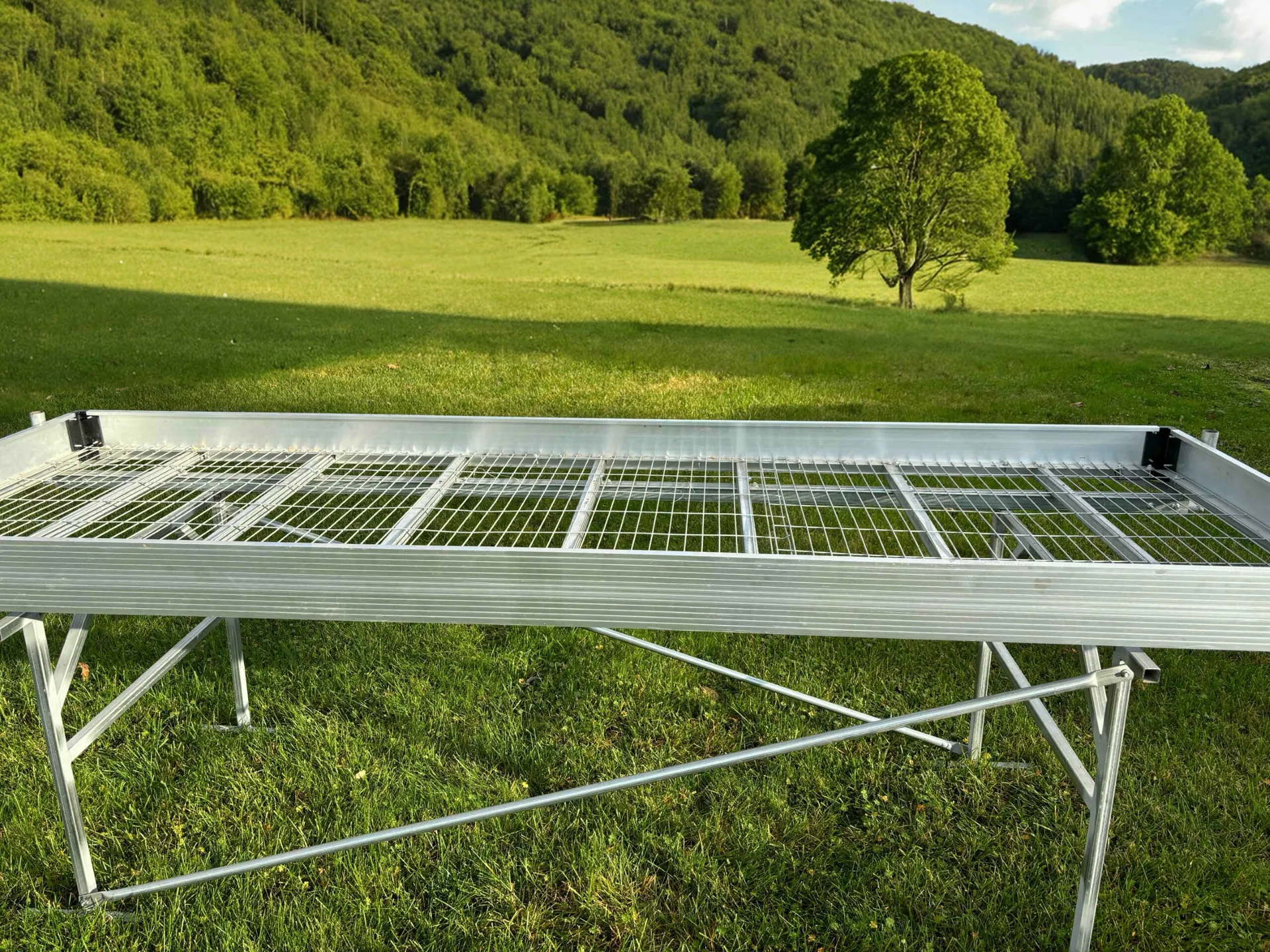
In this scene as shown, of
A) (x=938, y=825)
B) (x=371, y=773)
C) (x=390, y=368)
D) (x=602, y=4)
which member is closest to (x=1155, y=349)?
(x=390, y=368)

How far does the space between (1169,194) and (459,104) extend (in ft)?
184

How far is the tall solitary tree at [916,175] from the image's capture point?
19.7m

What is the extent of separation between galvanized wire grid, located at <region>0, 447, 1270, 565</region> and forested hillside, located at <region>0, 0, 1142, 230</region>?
26077 mm

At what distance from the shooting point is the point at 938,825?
221 cm

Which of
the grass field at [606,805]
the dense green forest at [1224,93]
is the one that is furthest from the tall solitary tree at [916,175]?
the dense green forest at [1224,93]

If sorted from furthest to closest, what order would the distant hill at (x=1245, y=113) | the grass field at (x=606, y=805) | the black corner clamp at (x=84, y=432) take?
the distant hill at (x=1245, y=113) → the black corner clamp at (x=84, y=432) → the grass field at (x=606, y=805)

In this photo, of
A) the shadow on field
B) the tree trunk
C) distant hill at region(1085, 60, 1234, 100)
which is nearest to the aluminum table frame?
the shadow on field

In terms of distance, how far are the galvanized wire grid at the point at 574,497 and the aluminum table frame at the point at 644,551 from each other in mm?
11

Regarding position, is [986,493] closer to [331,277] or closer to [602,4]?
[331,277]

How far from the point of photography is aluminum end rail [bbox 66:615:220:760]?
5.70 ft

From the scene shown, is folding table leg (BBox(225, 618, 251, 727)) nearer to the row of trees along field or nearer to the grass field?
the grass field

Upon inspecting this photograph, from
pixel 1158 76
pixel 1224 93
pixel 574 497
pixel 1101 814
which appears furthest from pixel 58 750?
pixel 1158 76

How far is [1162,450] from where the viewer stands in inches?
82.8

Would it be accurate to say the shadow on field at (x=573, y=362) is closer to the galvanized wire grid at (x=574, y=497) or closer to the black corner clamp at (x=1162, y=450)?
the galvanized wire grid at (x=574, y=497)
